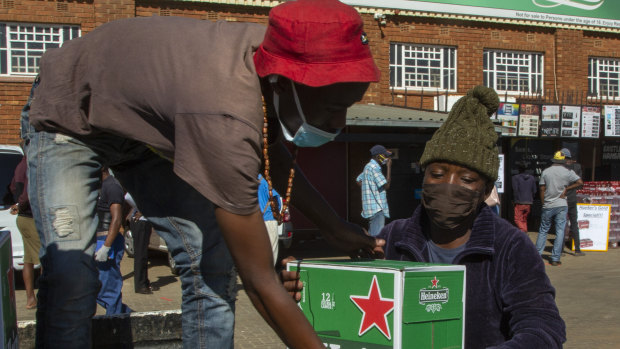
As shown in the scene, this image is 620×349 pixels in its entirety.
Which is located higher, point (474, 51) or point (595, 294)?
point (474, 51)

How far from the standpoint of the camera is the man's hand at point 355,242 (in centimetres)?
251

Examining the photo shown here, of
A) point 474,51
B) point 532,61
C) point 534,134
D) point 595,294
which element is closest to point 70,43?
point 595,294

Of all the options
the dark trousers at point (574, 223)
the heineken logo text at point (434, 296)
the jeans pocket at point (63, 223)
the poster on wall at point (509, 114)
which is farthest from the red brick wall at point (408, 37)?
the heineken logo text at point (434, 296)

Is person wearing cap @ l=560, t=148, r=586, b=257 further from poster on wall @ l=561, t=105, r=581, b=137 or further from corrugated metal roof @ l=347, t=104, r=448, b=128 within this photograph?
poster on wall @ l=561, t=105, r=581, b=137

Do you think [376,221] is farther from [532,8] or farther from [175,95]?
[532,8]

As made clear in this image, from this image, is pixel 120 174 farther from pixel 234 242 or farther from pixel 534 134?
pixel 534 134

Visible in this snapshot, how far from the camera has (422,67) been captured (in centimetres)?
1608

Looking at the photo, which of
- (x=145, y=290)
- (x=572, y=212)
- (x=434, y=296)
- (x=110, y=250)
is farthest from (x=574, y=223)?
(x=434, y=296)

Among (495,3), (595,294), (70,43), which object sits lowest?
(595,294)

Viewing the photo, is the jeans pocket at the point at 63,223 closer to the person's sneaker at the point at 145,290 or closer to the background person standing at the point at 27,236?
the background person standing at the point at 27,236

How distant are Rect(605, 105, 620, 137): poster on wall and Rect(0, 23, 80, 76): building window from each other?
483 inches

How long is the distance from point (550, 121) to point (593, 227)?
3.26 meters

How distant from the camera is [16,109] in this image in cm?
1276

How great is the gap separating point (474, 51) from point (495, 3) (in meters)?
1.30
